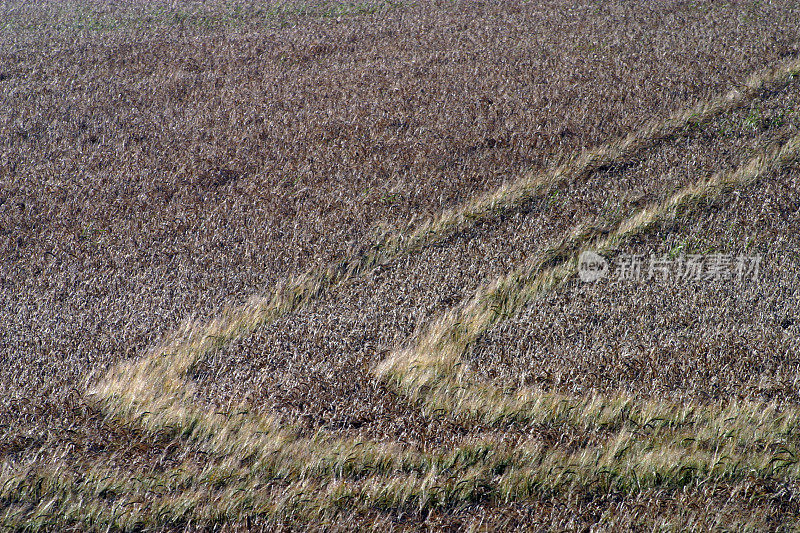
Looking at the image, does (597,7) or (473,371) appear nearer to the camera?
(473,371)

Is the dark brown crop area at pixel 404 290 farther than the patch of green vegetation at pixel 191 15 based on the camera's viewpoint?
No

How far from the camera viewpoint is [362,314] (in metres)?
5.04

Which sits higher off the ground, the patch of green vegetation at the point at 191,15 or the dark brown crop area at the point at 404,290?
the patch of green vegetation at the point at 191,15

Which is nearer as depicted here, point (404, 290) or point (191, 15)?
point (404, 290)

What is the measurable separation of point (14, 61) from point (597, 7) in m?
10.1

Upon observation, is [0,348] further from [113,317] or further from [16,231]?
[16,231]

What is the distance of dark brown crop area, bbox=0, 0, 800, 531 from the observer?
360 centimetres

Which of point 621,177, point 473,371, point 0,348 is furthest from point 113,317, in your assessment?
point 621,177

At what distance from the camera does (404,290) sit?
211 inches

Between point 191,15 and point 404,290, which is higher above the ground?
point 191,15

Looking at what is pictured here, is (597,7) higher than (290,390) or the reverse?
higher

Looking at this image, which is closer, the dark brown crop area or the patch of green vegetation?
the dark brown crop area

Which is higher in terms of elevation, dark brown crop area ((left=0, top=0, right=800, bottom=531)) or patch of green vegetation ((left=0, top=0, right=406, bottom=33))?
patch of green vegetation ((left=0, top=0, right=406, bottom=33))

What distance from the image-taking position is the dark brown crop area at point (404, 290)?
11.8ft
